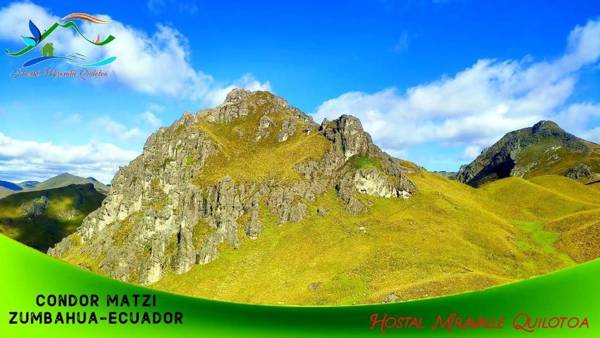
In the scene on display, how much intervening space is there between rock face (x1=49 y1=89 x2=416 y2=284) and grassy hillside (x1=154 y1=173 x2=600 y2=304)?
5478mm

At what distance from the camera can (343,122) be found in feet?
624

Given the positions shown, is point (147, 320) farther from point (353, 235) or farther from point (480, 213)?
point (480, 213)

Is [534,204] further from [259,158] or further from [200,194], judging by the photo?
[200,194]

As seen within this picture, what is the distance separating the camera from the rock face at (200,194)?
14638 centimetres

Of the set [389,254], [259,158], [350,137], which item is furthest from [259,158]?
[389,254]

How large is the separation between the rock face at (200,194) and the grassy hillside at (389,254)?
5.48m

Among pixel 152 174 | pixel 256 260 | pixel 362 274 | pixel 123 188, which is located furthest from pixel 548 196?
pixel 123 188

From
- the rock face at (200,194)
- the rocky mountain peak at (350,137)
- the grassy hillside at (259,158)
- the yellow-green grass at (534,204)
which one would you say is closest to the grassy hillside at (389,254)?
the yellow-green grass at (534,204)

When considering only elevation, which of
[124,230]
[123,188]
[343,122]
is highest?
[343,122]

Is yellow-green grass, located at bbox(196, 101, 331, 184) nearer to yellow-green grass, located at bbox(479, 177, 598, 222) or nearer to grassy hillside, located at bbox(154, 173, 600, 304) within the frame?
grassy hillside, located at bbox(154, 173, 600, 304)

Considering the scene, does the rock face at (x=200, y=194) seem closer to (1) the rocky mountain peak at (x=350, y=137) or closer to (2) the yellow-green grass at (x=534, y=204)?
(1) the rocky mountain peak at (x=350, y=137)

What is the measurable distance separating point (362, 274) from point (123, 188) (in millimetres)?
116968

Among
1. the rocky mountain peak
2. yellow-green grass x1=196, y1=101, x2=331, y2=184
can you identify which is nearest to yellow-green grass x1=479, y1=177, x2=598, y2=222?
the rocky mountain peak

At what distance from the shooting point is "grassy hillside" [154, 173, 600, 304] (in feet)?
376
